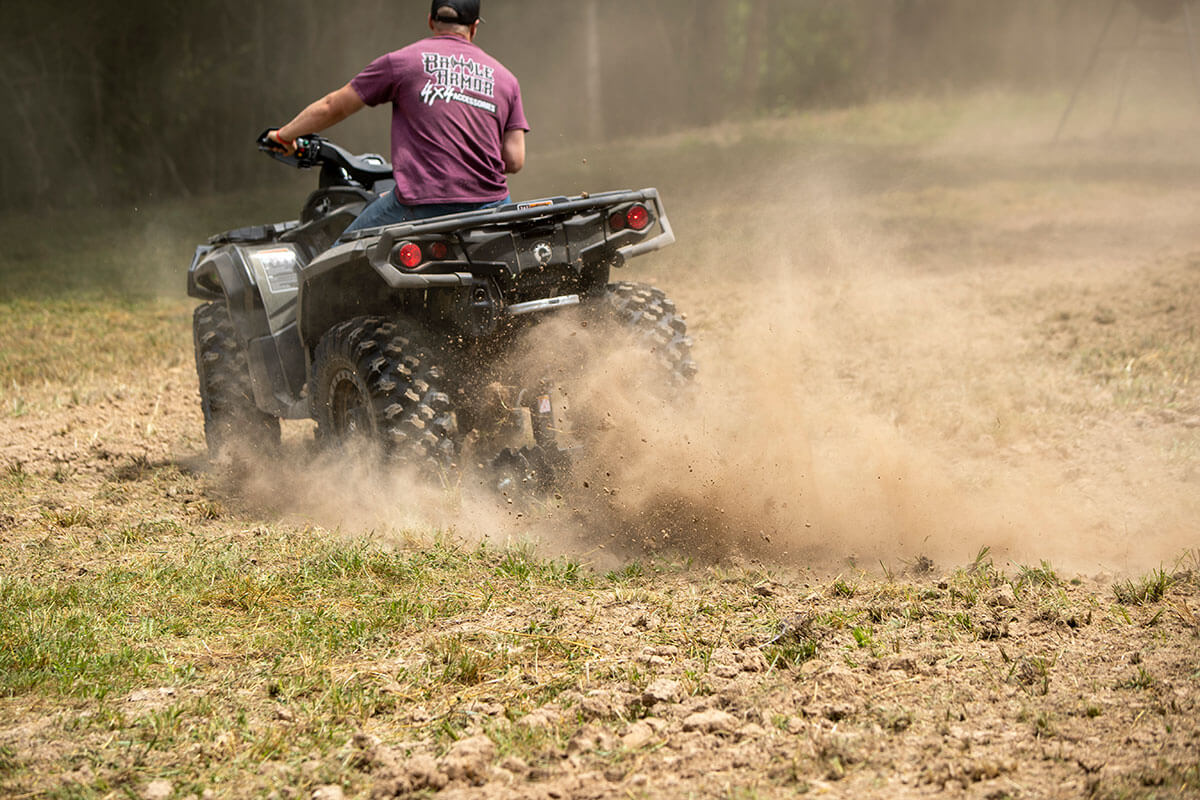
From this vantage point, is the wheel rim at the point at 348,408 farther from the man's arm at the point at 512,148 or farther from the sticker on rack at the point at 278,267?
the man's arm at the point at 512,148

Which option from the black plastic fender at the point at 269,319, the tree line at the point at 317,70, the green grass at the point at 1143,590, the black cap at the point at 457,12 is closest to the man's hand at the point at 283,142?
the black plastic fender at the point at 269,319

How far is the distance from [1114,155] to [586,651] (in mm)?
18587

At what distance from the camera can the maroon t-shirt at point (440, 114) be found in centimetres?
529

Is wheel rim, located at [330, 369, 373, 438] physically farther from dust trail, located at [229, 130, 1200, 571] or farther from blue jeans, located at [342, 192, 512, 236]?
blue jeans, located at [342, 192, 512, 236]

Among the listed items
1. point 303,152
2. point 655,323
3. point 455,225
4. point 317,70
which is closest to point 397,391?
point 455,225

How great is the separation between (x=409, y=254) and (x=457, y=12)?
126 centimetres

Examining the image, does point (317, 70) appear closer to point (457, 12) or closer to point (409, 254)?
point (457, 12)

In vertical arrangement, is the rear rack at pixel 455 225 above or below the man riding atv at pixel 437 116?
below

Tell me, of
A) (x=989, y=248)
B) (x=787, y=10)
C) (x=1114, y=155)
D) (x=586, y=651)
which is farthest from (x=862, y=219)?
(x=787, y=10)

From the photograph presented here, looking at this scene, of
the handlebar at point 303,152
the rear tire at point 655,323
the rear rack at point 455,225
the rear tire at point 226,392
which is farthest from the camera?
the rear tire at point 226,392

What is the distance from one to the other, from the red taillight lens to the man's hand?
1.68m

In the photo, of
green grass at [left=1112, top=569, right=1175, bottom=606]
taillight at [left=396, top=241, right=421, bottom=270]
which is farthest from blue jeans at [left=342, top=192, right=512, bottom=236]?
green grass at [left=1112, top=569, right=1175, bottom=606]

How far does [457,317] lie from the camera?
5207 millimetres

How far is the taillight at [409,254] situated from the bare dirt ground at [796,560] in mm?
907
